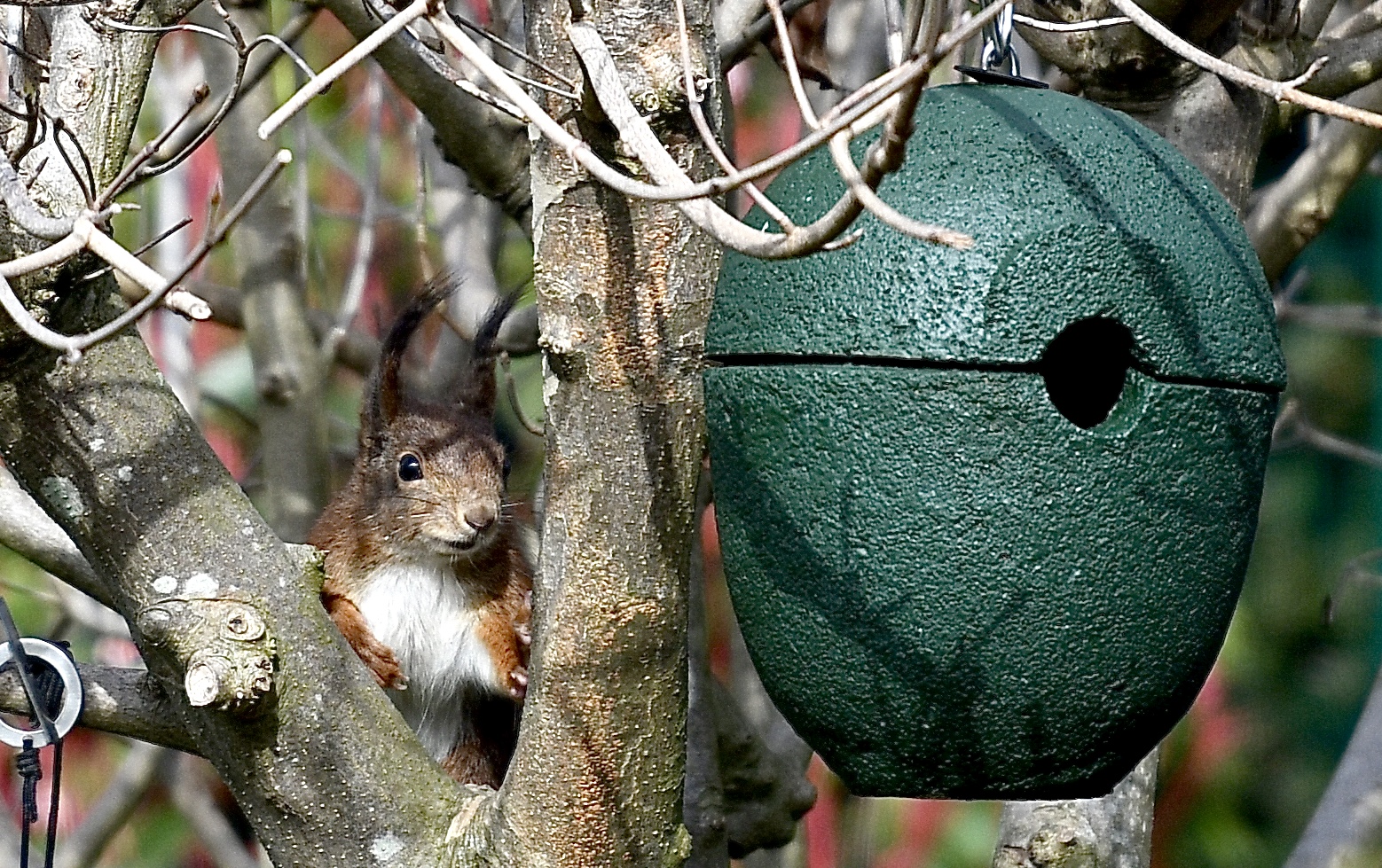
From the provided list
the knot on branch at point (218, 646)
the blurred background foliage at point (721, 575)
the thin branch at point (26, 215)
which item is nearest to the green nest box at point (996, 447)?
the knot on branch at point (218, 646)

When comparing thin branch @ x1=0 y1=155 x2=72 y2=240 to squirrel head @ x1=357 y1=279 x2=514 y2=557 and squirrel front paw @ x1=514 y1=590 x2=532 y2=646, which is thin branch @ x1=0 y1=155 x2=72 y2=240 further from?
squirrel front paw @ x1=514 y1=590 x2=532 y2=646

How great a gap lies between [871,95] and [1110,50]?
100 centimetres

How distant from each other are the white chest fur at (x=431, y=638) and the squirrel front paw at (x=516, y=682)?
0.04 meters

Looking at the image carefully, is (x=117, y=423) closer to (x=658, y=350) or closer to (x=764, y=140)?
(x=658, y=350)

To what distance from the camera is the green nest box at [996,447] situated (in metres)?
1.37

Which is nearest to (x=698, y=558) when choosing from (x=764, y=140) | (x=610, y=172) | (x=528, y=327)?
(x=528, y=327)

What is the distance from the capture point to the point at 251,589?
1.60 m

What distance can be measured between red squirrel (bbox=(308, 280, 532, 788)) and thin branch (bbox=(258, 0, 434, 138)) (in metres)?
1.29

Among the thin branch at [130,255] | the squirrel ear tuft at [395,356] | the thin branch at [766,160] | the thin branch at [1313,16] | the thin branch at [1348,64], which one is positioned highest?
the thin branch at [1313,16]

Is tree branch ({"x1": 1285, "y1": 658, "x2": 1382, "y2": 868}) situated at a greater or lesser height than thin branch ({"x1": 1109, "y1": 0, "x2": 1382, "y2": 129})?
lesser

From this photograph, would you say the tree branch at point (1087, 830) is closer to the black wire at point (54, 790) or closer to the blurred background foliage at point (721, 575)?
the blurred background foliage at point (721, 575)

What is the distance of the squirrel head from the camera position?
2.38 meters

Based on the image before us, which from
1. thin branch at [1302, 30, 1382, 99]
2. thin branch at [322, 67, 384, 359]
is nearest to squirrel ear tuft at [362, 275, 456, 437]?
thin branch at [322, 67, 384, 359]

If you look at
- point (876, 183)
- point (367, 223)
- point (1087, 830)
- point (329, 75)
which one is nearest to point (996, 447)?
A: point (876, 183)
